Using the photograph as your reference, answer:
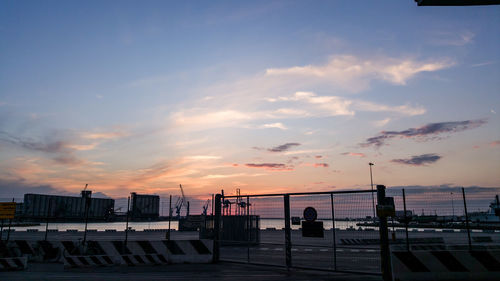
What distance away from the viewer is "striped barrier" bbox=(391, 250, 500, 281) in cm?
1134

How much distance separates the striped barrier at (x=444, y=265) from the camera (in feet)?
37.2

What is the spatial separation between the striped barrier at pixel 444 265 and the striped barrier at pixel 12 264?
51.9ft

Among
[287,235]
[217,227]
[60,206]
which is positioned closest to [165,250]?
[217,227]

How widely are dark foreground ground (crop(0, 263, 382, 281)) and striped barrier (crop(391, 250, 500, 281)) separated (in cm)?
127

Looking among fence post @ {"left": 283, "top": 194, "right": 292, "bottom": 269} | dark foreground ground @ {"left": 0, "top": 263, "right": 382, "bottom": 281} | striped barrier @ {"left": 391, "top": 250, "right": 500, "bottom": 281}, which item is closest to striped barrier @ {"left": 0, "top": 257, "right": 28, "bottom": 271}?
dark foreground ground @ {"left": 0, "top": 263, "right": 382, "bottom": 281}

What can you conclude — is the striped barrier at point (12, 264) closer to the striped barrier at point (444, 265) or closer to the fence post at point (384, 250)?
the fence post at point (384, 250)

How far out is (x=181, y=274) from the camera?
13.4 m

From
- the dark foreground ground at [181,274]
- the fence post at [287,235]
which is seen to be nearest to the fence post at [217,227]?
the dark foreground ground at [181,274]

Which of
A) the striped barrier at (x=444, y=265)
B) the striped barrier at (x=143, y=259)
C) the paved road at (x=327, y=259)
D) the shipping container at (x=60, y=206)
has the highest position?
the shipping container at (x=60, y=206)

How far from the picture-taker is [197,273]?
13617mm

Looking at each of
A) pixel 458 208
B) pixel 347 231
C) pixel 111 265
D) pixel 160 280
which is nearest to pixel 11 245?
pixel 111 265

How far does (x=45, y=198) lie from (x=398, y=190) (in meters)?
104

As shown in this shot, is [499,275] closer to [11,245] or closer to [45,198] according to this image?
[11,245]

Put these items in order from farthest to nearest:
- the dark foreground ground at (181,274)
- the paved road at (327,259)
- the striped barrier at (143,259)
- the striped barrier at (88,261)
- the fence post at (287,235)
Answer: the striped barrier at (143,259), the striped barrier at (88,261), the paved road at (327,259), the fence post at (287,235), the dark foreground ground at (181,274)
